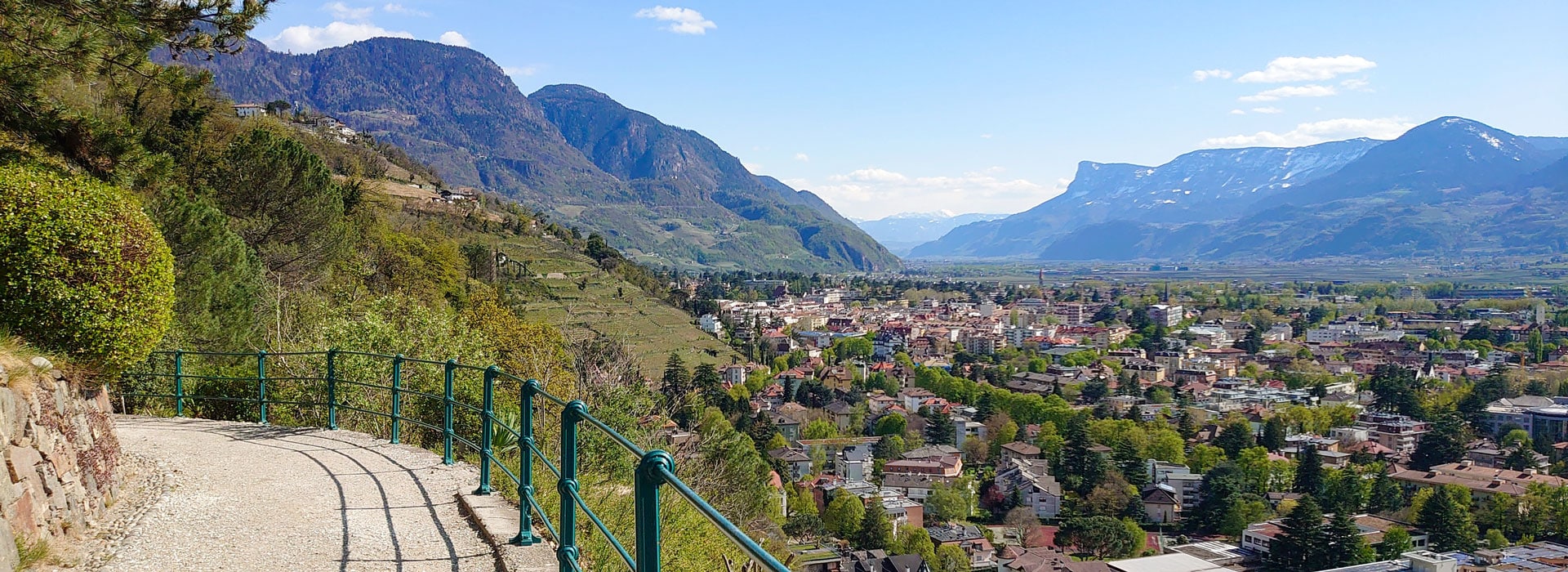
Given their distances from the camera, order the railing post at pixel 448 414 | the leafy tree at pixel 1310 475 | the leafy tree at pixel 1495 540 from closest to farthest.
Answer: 1. the railing post at pixel 448 414
2. the leafy tree at pixel 1495 540
3. the leafy tree at pixel 1310 475

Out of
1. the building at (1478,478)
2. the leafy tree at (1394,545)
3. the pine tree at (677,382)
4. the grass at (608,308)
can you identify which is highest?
the grass at (608,308)

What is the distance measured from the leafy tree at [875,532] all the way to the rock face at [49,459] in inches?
1020

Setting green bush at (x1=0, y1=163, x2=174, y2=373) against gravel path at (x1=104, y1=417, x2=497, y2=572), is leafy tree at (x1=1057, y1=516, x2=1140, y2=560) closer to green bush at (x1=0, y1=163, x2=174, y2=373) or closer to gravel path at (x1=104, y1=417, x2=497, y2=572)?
gravel path at (x1=104, y1=417, x2=497, y2=572)

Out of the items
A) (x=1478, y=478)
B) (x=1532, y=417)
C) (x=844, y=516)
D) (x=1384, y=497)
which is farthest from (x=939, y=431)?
(x=1532, y=417)

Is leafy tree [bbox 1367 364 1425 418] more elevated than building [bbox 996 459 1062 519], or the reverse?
leafy tree [bbox 1367 364 1425 418]

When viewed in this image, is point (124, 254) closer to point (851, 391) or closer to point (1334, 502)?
point (1334, 502)

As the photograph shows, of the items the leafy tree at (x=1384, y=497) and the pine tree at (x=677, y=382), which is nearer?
the pine tree at (x=677, y=382)

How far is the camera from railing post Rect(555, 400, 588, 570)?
3.11 meters

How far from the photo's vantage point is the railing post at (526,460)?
3.72m

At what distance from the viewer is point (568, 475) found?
3242 mm

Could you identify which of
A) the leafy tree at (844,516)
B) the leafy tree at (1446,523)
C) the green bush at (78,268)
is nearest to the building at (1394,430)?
the leafy tree at (1446,523)

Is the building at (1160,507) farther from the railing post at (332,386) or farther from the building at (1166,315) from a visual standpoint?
the building at (1166,315)

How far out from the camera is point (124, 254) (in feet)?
15.8

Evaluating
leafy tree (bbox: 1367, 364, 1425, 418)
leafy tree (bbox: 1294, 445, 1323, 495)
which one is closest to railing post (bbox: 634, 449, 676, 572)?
leafy tree (bbox: 1294, 445, 1323, 495)
